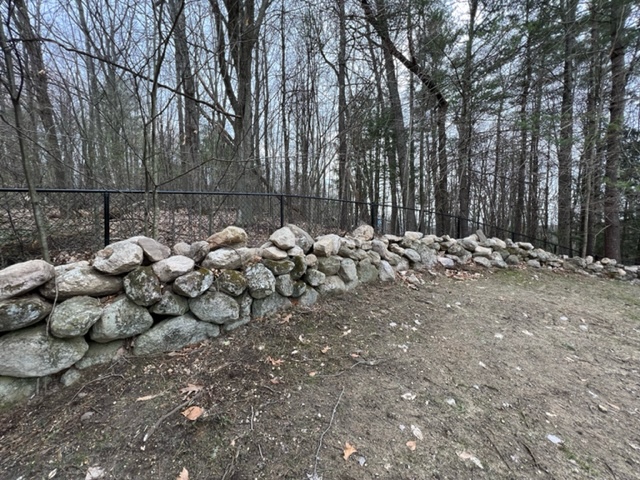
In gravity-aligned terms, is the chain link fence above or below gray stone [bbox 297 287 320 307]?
above

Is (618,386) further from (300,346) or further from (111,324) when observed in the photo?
(111,324)

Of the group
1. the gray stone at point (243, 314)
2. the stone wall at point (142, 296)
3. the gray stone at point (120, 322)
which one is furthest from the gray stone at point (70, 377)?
the gray stone at point (243, 314)

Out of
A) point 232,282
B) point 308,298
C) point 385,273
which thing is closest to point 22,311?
point 232,282

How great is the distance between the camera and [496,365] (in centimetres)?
187

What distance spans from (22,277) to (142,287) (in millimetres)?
507

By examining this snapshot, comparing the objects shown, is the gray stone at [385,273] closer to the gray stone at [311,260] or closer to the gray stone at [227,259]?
the gray stone at [311,260]

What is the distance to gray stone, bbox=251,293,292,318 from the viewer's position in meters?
2.13

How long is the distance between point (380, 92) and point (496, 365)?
5.55 m

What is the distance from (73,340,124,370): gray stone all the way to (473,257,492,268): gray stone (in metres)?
4.80

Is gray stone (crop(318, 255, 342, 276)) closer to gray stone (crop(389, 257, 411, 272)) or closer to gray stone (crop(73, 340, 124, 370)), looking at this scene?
gray stone (crop(389, 257, 411, 272))

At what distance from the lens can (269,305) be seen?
2.21 metres

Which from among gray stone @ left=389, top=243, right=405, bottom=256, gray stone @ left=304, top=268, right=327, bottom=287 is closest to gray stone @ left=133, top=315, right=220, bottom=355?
gray stone @ left=304, top=268, right=327, bottom=287

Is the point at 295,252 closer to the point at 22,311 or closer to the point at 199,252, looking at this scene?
the point at 199,252

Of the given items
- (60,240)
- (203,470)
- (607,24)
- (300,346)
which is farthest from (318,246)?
(607,24)
